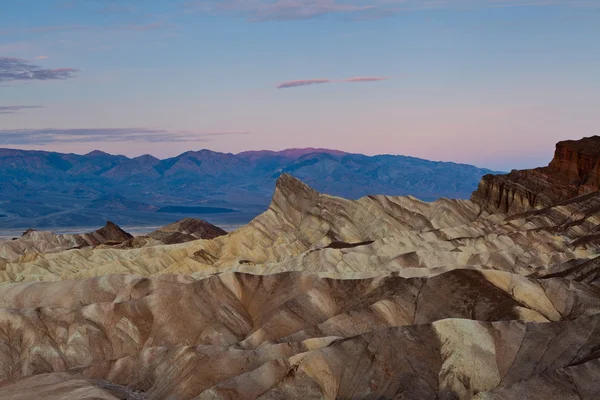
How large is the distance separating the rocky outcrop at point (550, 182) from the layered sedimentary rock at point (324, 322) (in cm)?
1519

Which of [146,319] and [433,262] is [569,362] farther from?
[433,262]

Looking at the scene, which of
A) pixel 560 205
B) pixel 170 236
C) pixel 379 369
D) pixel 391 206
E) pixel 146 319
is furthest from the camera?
pixel 170 236

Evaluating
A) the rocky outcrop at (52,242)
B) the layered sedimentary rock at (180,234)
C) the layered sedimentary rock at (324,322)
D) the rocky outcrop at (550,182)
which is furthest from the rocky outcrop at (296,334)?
the rocky outcrop at (52,242)

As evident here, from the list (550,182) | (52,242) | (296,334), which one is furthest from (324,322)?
(52,242)

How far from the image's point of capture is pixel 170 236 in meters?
147

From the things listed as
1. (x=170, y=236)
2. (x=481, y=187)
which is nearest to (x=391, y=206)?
(x=481, y=187)

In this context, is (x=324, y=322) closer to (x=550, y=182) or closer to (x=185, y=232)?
(x=550, y=182)

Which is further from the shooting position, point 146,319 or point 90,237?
point 90,237

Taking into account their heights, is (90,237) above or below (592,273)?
below

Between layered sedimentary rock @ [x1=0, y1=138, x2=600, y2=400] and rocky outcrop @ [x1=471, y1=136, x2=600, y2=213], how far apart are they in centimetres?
1519

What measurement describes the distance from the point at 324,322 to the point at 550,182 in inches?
2899

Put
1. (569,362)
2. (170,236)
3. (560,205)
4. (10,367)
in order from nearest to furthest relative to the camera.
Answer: (569,362)
(10,367)
(560,205)
(170,236)

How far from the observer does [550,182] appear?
120875mm

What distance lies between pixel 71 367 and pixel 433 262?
38090mm
